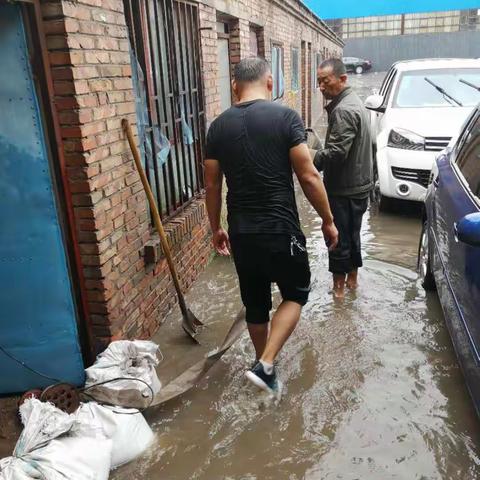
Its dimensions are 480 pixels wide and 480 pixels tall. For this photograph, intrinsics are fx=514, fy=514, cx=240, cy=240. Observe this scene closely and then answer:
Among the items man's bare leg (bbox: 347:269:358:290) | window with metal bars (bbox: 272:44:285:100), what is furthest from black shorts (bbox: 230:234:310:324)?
window with metal bars (bbox: 272:44:285:100)

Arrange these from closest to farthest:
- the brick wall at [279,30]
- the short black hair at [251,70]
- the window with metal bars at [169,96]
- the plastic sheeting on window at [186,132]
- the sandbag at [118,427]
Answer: the sandbag at [118,427] < the short black hair at [251,70] < the window with metal bars at [169,96] < the plastic sheeting on window at [186,132] < the brick wall at [279,30]

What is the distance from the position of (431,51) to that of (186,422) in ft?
137

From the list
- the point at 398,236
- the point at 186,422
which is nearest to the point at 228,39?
the point at 398,236

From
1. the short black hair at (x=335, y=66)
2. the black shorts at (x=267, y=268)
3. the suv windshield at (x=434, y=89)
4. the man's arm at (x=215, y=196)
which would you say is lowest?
the black shorts at (x=267, y=268)

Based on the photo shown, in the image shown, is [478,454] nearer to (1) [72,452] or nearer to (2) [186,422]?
(2) [186,422]

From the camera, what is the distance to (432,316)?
3916 millimetres

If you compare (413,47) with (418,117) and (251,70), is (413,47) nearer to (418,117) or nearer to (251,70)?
(418,117)

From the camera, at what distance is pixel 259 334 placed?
10.3 ft

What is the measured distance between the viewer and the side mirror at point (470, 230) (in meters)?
2.16

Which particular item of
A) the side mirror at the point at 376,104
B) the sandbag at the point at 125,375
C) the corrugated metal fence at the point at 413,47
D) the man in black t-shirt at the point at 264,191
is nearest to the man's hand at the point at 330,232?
the man in black t-shirt at the point at 264,191

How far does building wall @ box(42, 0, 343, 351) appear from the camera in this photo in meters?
2.69

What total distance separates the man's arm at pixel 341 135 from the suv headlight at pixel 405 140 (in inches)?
105

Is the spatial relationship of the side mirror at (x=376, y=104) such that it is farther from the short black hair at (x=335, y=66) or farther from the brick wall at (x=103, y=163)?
the brick wall at (x=103, y=163)

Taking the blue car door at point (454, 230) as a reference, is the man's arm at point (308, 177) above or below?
above
